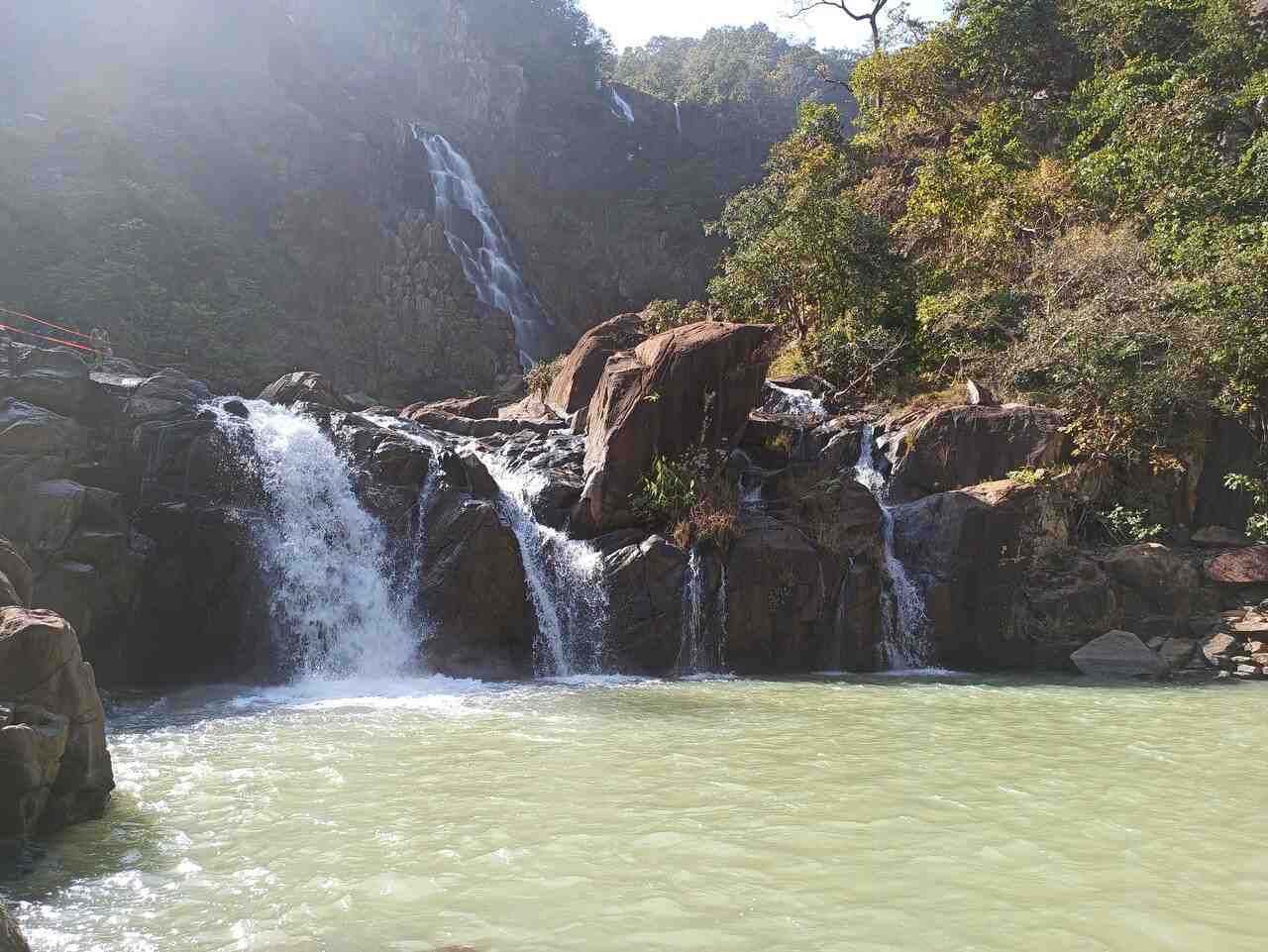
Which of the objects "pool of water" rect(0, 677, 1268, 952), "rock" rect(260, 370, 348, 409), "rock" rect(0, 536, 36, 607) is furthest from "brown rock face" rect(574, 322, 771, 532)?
"rock" rect(0, 536, 36, 607)

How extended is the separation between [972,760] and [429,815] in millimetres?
4964

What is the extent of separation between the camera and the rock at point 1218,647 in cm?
1420

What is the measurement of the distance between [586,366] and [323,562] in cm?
963

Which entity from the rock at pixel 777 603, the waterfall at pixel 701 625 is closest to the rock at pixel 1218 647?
the rock at pixel 777 603

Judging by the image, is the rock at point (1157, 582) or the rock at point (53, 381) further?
the rock at point (1157, 582)

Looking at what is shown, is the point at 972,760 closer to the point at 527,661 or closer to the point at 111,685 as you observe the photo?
the point at 527,661

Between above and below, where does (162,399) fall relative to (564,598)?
above

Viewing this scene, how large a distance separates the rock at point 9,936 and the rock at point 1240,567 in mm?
17397

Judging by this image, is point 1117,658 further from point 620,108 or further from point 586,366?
point 620,108

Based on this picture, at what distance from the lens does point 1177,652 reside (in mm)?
14430

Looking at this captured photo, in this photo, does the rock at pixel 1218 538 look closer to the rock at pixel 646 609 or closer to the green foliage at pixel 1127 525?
the green foliage at pixel 1127 525

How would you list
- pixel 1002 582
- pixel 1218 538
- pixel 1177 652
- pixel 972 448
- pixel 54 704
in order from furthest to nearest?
pixel 972 448
pixel 1218 538
pixel 1002 582
pixel 1177 652
pixel 54 704

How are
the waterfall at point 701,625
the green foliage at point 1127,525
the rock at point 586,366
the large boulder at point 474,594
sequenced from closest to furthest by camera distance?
the large boulder at point 474,594 → the waterfall at point 701,625 → the green foliage at point 1127,525 → the rock at point 586,366

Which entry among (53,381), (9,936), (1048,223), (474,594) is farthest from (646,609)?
(1048,223)
